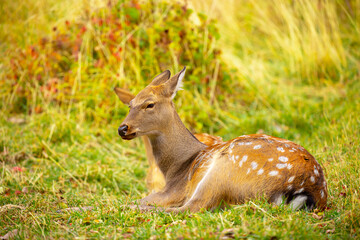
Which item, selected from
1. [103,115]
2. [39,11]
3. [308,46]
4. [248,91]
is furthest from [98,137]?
[308,46]

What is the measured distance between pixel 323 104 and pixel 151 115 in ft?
12.3

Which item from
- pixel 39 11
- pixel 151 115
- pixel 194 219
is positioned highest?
pixel 39 11

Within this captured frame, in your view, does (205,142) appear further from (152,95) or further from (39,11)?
(39,11)

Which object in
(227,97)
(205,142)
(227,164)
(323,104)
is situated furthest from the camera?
(227,97)

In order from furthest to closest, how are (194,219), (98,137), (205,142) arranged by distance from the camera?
1. (98,137)
2. (205,142)
3. (194,219)

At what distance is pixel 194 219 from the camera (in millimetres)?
3355

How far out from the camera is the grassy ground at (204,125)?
3.30 metres

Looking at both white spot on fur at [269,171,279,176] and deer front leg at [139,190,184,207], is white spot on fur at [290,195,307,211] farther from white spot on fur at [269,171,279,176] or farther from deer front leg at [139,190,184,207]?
deer front leg at [139,190,184,207]

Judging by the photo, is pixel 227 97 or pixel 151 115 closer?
pixel 151 115

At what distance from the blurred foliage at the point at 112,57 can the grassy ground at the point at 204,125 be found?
0.18ft

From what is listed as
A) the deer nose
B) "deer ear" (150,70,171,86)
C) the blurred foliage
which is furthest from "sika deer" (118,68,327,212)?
the blurred foliage

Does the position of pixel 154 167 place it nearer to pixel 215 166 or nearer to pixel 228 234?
pixel 215 166

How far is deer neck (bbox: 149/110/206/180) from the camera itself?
447 cm

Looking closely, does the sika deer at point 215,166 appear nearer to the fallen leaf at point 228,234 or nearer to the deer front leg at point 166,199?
the deer front leg at point 166,199
